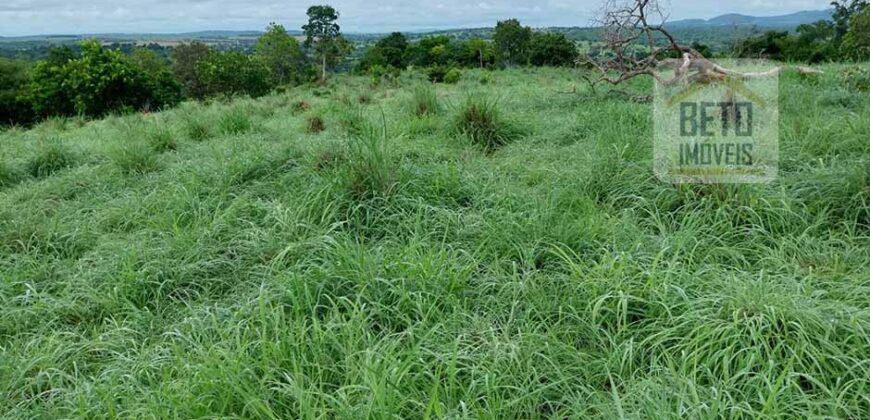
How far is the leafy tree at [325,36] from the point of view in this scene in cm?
2519

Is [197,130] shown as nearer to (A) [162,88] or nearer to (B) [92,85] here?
(B) [92,85]

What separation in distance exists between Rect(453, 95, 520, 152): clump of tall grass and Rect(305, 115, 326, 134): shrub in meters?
1.53

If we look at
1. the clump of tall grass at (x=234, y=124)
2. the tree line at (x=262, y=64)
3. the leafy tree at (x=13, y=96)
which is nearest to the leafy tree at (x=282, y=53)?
the tree line at (x=262, y=64)

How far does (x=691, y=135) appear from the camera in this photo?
10.1 ft

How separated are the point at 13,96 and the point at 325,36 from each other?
12.8 m

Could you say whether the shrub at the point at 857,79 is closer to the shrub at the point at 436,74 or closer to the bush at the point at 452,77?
the bush at the point at 452,77

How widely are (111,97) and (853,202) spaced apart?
767 inches

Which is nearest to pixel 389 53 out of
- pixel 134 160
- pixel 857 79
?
pixel 857 79

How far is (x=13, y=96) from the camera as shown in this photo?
1958 centimetres

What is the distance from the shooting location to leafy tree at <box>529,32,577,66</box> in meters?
14.5

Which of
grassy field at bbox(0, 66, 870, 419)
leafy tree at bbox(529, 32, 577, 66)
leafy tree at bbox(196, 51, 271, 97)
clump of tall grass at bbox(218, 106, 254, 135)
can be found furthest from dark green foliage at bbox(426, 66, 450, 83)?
leafy tree at bbox(196, 51, 271, 97)

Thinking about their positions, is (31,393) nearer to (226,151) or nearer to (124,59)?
(226,151)

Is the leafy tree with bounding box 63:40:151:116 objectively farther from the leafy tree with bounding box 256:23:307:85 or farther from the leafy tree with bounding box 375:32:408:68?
the leafy tree with bounding box 256:23:307:85

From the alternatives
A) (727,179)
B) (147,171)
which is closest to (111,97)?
(147,171)
